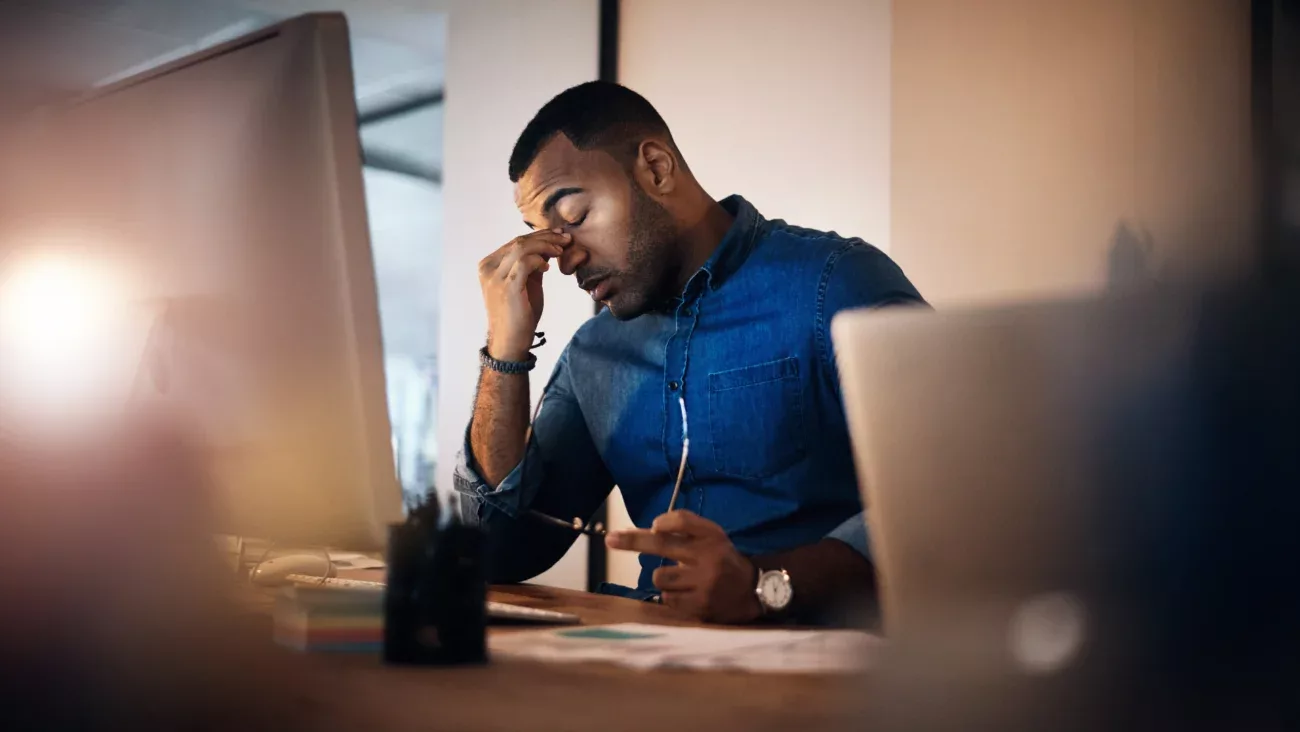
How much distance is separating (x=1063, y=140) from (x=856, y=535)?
129 cm

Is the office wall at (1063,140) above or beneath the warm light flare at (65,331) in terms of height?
above

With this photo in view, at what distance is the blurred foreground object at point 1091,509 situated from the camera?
48 cm

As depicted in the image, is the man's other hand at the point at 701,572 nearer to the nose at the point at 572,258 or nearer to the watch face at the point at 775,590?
the watch face at the point at 775,590

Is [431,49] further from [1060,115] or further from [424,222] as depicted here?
[1060,115]

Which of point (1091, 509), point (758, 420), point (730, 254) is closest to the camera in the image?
point (1091, 509)

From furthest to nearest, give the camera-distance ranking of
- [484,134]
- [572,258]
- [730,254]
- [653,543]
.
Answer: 1. [484,134]
2. [572,258]
3. [730,254]
4. [653,543]

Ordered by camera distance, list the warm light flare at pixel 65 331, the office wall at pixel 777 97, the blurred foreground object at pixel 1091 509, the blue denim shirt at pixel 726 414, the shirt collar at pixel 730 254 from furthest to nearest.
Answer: the office wall at pixel 777 97 → the shirt collar at pixel 730 254 → the blue denim shirt at pixel 726 414 → the warm light flare at pixel 65 331 → the blurred foreground object at pixel 1091 509

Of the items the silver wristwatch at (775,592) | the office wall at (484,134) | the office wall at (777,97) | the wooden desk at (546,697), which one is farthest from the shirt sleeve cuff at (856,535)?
the office wall at (484,134)

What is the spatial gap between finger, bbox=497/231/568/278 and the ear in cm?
19

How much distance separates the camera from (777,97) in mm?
2660

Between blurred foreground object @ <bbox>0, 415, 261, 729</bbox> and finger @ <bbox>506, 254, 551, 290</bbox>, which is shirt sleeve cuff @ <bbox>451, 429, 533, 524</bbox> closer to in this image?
finger @ <bbox>506, 254, 551, 290</bbox>

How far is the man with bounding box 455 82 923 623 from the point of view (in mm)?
1508

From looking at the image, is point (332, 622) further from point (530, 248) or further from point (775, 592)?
point (530, 248)

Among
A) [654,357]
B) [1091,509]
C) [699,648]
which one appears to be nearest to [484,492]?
[654,357]
